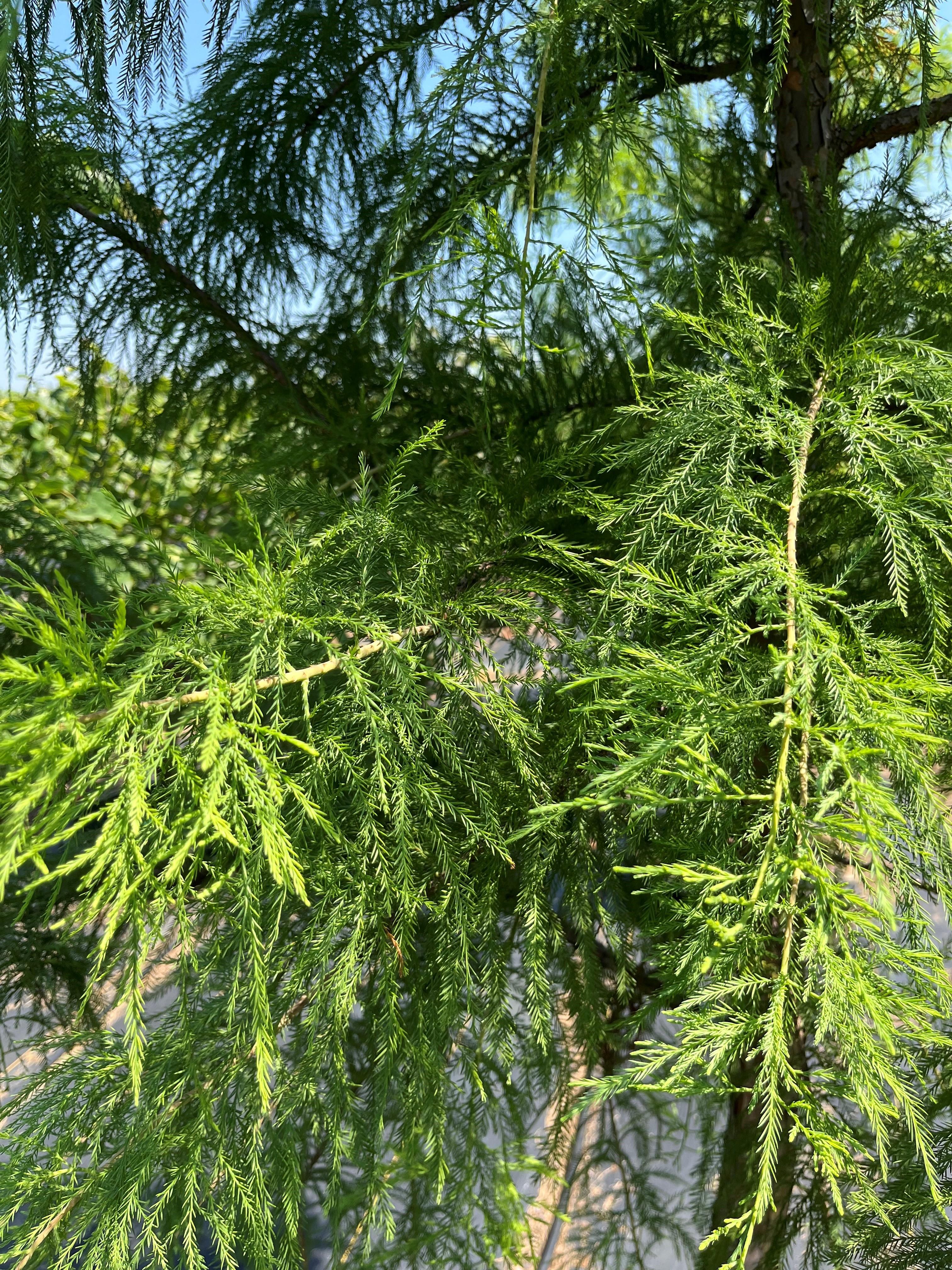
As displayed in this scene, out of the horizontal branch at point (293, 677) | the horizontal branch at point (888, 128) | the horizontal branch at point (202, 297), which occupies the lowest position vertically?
the horizontal branch at point (293, 677)

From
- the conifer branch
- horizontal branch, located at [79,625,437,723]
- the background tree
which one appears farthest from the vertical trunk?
horizontal branch, located at [79,625,437,723]

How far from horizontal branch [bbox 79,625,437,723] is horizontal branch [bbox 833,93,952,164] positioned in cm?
58

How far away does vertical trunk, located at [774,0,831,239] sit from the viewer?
0.74 m

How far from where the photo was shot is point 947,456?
0.56 meters

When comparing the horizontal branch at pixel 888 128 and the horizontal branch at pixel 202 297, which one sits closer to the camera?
the horizontal branch at pixel 888 128

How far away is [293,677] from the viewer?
494 millimetres

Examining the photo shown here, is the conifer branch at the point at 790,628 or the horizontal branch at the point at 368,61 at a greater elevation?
the horizontal branch at the point at 368,61

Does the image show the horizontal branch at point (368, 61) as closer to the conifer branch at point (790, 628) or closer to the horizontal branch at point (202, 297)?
the horizontal branch at point (202, 297)

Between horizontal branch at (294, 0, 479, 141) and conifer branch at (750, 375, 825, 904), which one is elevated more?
horizontal branch at (294, 0, 479, 141)

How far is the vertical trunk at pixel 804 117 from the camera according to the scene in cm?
74

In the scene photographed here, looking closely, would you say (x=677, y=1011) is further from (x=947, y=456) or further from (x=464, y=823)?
(x=947, y=456)

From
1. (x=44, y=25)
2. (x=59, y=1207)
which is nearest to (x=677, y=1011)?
(x=59, y=1207)

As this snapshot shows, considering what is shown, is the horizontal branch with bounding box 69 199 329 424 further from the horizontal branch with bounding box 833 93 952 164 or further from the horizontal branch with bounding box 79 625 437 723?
the horizontal branch with bounding box 833 93 952 164

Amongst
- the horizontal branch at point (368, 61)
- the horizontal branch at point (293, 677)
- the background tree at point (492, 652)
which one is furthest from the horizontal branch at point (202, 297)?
the horizontal branch at point (293, 677)
